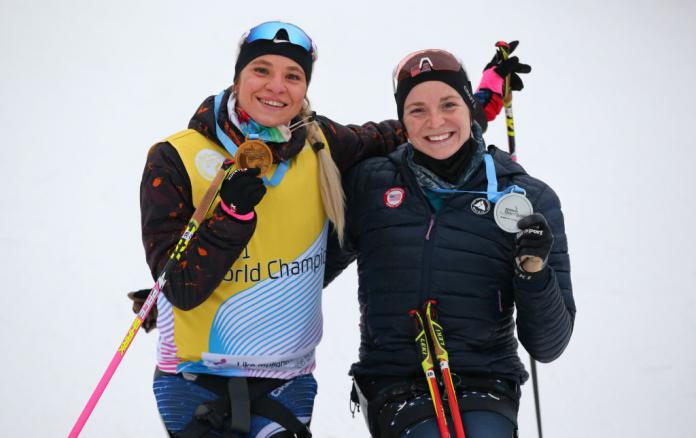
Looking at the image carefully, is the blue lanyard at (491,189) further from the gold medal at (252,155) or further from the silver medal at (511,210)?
the gold medal at (252,155)

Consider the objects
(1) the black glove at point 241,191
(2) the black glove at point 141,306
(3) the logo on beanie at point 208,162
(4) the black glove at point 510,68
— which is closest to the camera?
(1) the black glove at point 241,191

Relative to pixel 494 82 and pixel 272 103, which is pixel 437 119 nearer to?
pixel 272 103

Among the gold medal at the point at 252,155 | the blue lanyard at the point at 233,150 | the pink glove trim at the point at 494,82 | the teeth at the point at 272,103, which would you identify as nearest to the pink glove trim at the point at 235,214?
the gold medal at the point at 252,155

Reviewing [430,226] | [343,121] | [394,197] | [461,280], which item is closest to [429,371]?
[461,280]

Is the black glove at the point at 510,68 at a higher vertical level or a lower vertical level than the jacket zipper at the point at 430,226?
higher

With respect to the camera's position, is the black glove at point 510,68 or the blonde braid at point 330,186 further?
the black glove at point 510,68

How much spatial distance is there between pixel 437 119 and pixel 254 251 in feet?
1.99

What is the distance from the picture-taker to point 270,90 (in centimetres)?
205

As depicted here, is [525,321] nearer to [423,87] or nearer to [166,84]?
[423,87]

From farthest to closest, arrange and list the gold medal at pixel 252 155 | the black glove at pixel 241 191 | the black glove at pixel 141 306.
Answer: the black glove at pixel 141 306, the gold medal at pixel 252 155, the black glove at pixel 241 191

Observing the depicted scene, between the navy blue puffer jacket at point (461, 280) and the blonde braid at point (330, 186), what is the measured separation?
0.11 m

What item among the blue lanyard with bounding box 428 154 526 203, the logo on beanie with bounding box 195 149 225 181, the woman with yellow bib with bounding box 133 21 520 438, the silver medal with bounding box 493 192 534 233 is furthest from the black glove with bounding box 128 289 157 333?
the silver medal with bounding box 493 192 534 233

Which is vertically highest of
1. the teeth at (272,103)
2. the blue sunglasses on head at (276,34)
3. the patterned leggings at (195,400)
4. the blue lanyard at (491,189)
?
the blue sunglasses on head at (276,34)

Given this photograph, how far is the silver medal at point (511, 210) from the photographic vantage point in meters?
1.93
